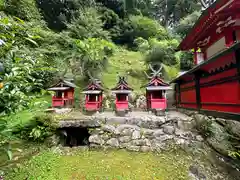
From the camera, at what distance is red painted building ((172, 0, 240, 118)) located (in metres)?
4.36

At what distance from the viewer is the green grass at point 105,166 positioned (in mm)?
4250

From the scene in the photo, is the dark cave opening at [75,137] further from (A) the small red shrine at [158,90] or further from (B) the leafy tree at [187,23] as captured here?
(B) the leafy tree at [187,23]

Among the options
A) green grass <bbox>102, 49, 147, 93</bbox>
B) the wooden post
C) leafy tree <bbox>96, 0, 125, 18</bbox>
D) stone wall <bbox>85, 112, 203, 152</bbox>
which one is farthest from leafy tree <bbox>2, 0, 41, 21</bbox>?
the wooden post

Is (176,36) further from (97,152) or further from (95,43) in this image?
(97,152)

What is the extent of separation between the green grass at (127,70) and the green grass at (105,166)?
7911 mm

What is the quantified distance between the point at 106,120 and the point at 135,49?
17446mm

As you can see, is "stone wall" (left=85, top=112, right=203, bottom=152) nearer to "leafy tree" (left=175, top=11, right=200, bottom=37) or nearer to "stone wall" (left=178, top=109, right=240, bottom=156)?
"stone wall" (left=178, top=109, right=240, bottom=156)

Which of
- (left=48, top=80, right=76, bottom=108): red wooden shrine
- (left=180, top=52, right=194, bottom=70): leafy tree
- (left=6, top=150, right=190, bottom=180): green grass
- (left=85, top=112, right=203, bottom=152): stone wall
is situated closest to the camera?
(left=6, top=150, right=190, bottom=180): green grass

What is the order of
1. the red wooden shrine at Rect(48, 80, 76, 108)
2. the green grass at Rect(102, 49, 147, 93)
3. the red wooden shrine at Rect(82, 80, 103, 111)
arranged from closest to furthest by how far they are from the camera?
the red wooden shrine at Rect(82, 80, 103, 111) < the red wooden shrine at Rect(48, 80, 76, 108) < the green grass at Rect(102, 49, 147, 93)

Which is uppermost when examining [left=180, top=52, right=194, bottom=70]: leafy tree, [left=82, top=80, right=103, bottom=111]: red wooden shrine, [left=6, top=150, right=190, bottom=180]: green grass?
[left=180, top=52, right=194, bottom=70]: leafy tree

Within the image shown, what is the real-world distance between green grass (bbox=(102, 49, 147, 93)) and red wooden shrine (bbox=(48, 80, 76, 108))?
13.5ft

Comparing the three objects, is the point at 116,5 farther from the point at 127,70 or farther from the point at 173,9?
the point at 127,70

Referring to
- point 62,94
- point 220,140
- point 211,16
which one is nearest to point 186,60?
point 211,16

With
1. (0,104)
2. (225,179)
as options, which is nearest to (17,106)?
(0,104)
